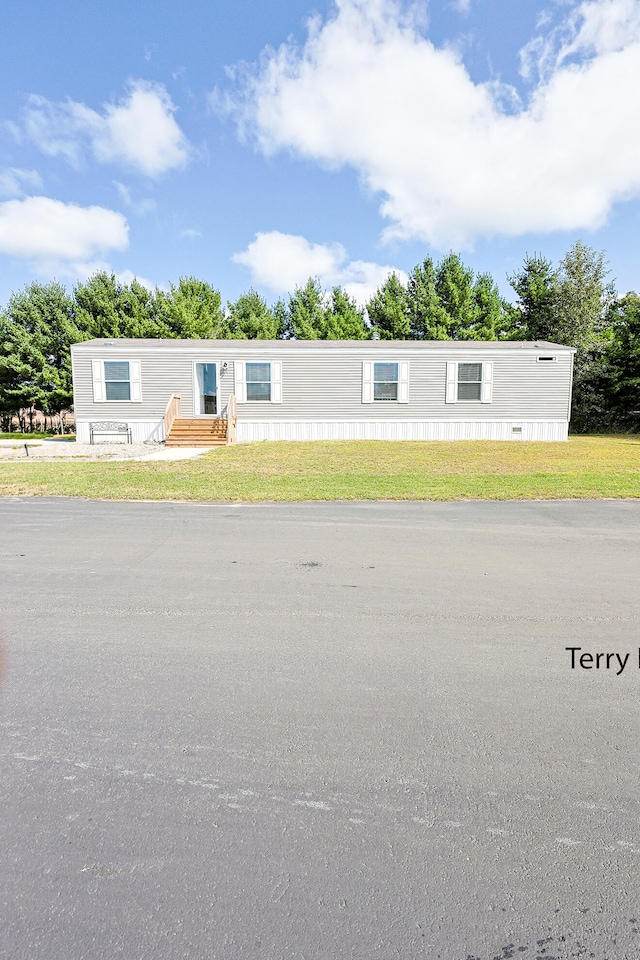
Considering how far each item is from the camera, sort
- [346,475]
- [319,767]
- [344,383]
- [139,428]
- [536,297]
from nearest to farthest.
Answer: [319,767] → [346,475] → [139,428] → [344,383] → [536,297]

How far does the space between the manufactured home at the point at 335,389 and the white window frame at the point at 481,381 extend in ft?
0.12

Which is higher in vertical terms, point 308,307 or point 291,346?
point 308,307

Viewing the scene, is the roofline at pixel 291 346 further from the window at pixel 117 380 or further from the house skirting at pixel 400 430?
the house skirting at pixel 400 430

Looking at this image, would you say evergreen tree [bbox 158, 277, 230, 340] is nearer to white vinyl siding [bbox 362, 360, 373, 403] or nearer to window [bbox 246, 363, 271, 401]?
window [bbox 246, 363, 271, 401]

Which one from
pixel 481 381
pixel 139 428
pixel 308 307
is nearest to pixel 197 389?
pixel 139 428

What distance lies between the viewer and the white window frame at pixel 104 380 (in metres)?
16.5

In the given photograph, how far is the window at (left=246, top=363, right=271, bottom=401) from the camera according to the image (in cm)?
1700

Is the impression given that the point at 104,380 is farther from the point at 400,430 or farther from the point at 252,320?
the point at 252,320

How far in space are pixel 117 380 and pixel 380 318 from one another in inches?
683

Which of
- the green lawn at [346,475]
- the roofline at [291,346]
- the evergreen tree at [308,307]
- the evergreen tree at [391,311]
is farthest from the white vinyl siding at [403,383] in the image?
the evergreen tree at [308,307]

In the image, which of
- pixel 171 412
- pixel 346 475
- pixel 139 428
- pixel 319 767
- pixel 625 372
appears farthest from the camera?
pixel 625 372

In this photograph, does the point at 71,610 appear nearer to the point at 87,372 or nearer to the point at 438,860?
the point at 438,860

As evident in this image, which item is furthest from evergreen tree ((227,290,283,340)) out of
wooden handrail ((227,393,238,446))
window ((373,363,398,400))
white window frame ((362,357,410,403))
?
window ((373,363,398,400))

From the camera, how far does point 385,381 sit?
17.1 meters
